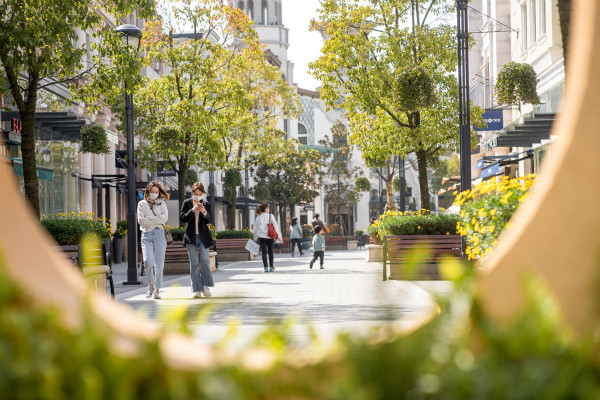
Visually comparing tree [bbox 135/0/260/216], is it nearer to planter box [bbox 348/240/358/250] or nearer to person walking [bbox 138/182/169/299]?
person walking [bbox 138/182/169/299]

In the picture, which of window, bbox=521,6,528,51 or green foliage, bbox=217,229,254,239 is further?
window, bbox=521,6,528,51

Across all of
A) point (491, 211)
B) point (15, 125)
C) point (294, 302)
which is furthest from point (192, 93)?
point (491, 211)

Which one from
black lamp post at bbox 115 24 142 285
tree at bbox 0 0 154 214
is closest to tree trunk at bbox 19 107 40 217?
tree at bbox 0 0 154 214

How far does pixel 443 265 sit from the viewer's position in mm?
1850

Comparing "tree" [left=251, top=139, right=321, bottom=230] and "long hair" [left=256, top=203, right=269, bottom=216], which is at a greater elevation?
"tree" [left=251, top=139, right=321, bottom=230]

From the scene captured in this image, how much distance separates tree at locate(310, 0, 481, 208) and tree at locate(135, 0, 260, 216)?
461cm

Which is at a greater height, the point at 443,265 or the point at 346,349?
the point at 443,265

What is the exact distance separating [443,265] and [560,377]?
39cm

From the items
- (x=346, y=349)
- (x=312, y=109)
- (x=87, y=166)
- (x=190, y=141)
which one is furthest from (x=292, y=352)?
(x=312, y=109)

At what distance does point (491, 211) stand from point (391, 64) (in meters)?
16.5

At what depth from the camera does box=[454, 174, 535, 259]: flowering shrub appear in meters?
8.25

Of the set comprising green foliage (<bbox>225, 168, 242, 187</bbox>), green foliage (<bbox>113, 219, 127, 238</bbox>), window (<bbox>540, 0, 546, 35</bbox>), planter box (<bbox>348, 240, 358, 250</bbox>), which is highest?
window (<bbox>540, 0, 546, 35</bbox>)

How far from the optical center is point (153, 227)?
45.9ft

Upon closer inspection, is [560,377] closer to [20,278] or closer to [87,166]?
[20,278]
